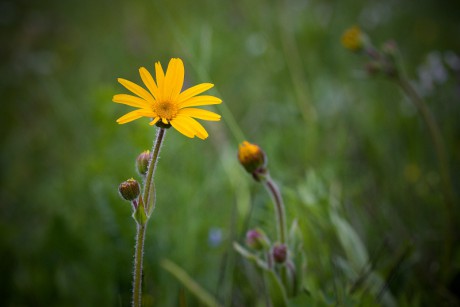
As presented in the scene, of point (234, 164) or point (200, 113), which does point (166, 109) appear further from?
point (234, 164)

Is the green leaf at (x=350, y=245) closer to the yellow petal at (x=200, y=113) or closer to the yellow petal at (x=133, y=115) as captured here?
the yellow petal at (x=200, y=113)

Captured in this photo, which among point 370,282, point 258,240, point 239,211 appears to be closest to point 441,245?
point 370,282

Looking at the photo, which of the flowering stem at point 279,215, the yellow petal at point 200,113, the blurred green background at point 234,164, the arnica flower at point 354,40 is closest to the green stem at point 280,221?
the flowering stem at point 279,215

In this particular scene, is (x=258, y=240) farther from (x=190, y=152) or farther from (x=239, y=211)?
(x=190, y=152)

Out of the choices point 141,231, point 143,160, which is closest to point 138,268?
point 141,231

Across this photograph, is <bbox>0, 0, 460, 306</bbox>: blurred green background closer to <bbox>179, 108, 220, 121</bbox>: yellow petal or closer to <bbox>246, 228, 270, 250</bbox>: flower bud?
<bbox>246, 228, 270, 250</bbox>: flower bud

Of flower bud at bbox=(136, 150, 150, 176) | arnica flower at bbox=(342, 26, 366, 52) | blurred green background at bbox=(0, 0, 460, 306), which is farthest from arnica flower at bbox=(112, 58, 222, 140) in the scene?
arnica flower at bbox=(342, 26, 366, 52)
